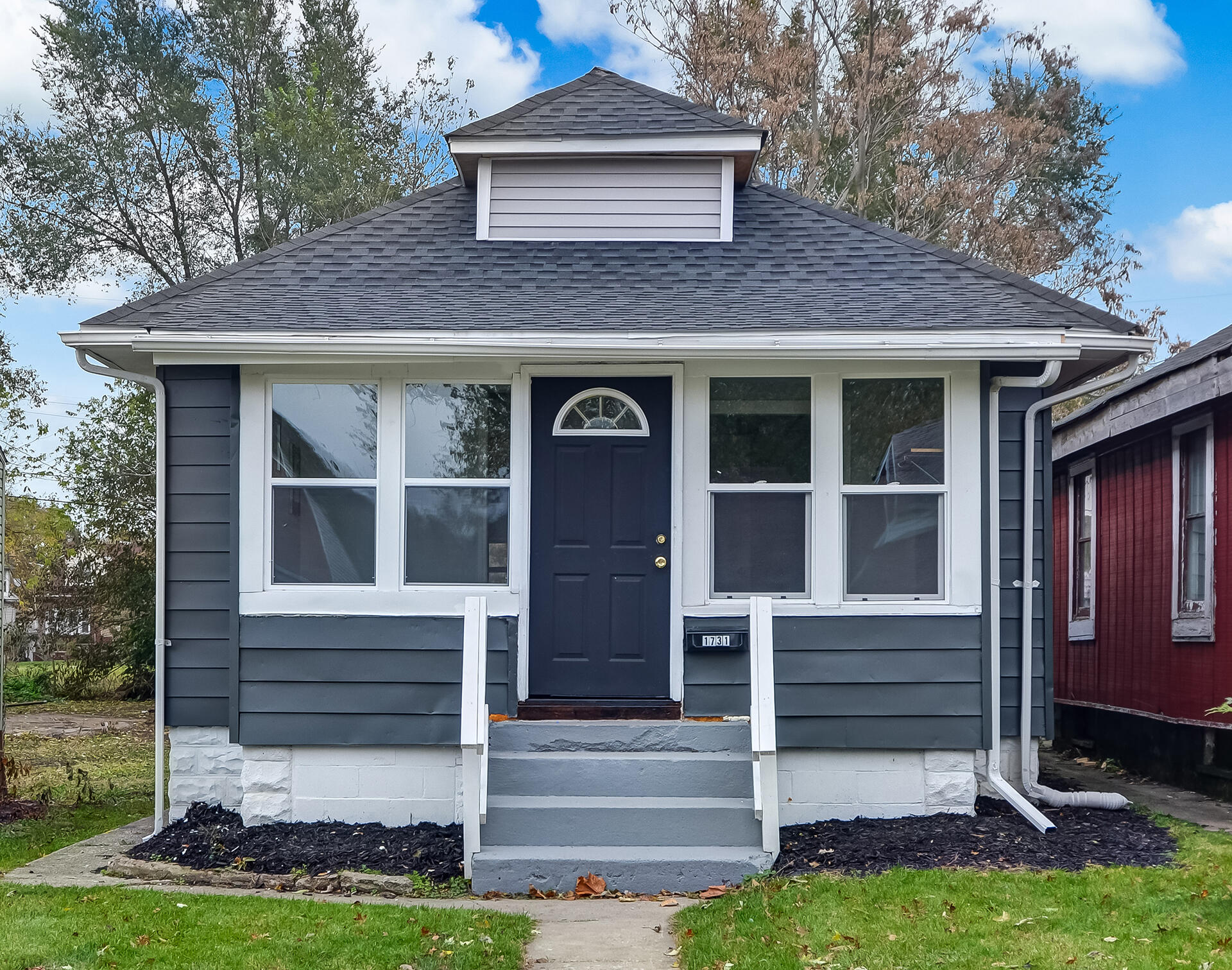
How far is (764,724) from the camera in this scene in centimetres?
596

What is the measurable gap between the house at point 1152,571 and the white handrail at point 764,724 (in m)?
3.49

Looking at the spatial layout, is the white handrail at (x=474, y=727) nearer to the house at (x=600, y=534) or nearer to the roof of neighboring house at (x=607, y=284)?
the house at (x=600, y=534)

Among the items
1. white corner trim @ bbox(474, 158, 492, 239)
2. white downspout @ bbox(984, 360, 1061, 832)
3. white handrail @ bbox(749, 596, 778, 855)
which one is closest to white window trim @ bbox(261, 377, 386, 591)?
white corner trim @ bbox(474, 158, 492, 239)

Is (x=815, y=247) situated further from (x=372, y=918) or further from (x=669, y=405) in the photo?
(x=372, y=918)

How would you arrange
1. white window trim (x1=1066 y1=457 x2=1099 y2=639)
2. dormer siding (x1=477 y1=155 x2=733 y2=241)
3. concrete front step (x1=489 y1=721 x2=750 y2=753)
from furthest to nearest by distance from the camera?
white window trim (x1=1066 y1=457 x2=1099 y2=639) < dormer siding (x1=477 y1=155 x2=733 y2=241) < concrete front step (x1=489 y1=721 x2=750 y2=753)

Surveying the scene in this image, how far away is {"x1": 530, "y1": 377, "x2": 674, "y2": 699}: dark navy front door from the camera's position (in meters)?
7.04

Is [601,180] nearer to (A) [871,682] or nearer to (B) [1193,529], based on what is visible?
(A) [871,682]

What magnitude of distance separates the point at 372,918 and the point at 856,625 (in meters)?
3.31

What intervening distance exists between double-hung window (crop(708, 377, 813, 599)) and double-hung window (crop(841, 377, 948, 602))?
0.26 metres

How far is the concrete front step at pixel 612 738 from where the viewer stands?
6.54 metres

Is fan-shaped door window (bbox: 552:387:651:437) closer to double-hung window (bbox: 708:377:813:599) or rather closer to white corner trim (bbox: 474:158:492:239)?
double-hung window (bbox: 708:377:813:599)

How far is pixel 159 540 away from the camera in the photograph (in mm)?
6883

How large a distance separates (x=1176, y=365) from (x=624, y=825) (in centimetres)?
534

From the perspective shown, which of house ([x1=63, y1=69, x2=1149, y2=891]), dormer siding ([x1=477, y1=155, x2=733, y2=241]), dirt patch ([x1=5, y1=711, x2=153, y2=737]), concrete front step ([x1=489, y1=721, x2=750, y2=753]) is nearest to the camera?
concrete front step ([x1=489, y1=721, x2=750, y2=753])
